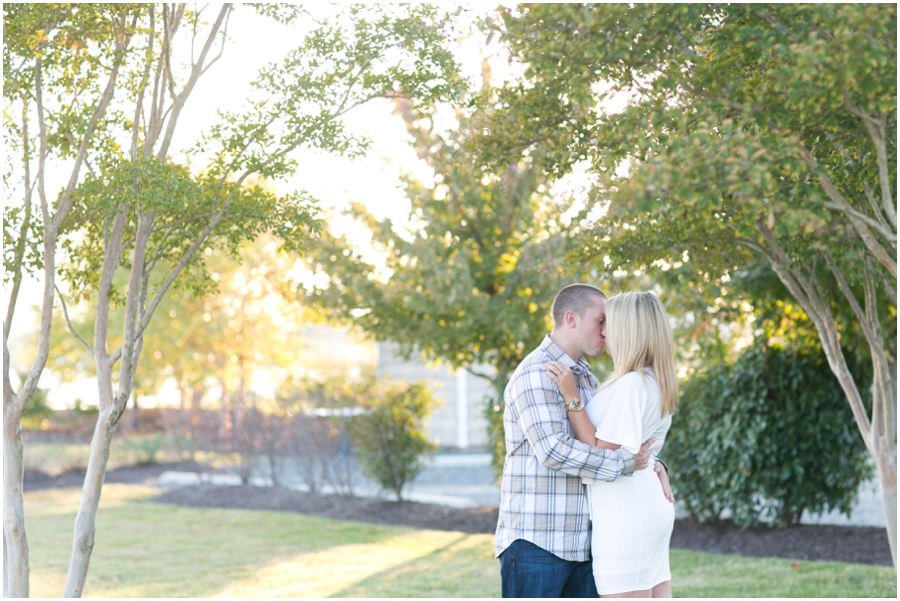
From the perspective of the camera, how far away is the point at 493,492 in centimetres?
1238

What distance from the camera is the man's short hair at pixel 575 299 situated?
3.51 m

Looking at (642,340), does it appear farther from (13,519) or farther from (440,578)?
(440,578)

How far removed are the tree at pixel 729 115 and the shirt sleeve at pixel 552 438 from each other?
2.50ft

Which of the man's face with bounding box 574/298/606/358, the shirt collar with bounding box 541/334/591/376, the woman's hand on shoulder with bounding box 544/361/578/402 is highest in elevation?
the man's face with bounding box 574/298/606/358

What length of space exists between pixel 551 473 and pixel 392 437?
7.26 metres

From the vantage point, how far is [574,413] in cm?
332

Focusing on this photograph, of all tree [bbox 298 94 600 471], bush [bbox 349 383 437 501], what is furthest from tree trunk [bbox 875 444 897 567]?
bush [bbox 349 383 437 501]

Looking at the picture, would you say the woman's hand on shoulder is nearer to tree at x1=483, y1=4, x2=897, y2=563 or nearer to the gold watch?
the gold watch

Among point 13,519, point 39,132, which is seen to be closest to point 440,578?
point 13,519

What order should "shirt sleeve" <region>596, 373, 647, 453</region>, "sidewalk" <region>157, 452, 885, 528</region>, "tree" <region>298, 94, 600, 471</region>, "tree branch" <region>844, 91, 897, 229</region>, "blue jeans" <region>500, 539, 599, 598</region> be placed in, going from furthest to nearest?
"sidewalk" <region>157, 452, 885, 528</region>
"tree" <region>298, 94, 600, 471</region>
"blue jeans" <region>500, 539, 599, 598</region>
"shirt sleeve" <region>596, 373, 647, 453</region>
"tree branch" <region>844, 91, 897, 229</region>

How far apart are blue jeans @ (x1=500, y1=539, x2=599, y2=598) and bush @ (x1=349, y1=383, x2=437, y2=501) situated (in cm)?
709

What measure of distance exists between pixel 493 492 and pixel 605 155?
9.31m

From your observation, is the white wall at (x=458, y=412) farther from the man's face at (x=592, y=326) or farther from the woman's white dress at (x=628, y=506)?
the woman's white dress at (x=628, y=506)

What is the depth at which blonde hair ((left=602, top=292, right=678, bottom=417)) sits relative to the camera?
3.29 meters
